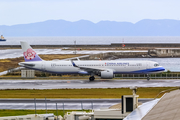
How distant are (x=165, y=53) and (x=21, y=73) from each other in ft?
314

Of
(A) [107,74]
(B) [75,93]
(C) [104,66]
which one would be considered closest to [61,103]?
(B) [75,93]

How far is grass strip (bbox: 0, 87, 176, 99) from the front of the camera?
44778mm

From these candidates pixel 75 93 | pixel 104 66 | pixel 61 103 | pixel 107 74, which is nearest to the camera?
pixel 61 103

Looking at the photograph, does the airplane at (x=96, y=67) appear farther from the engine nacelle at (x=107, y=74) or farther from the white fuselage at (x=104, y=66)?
the engine nacelle at (x=107, y=74)

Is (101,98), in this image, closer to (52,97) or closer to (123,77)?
(52,97)

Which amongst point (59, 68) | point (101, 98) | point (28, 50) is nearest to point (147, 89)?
point (101, 98)

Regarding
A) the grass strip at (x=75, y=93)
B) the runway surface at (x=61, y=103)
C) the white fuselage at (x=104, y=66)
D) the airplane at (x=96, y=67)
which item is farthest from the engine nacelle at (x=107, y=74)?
the runway surface at (x=61, y=103)

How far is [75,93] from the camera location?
47.4m

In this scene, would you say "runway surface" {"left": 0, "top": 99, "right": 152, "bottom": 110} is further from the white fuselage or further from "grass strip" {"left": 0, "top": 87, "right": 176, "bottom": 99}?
the white fuselage

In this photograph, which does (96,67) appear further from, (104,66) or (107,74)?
(107,74)

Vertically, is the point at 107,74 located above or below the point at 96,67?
below

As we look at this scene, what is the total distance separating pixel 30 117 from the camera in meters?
22.1

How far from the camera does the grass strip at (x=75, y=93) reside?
4478 centimetres

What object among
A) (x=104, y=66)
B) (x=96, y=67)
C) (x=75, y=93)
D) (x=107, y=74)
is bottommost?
(x=75, y=93)
